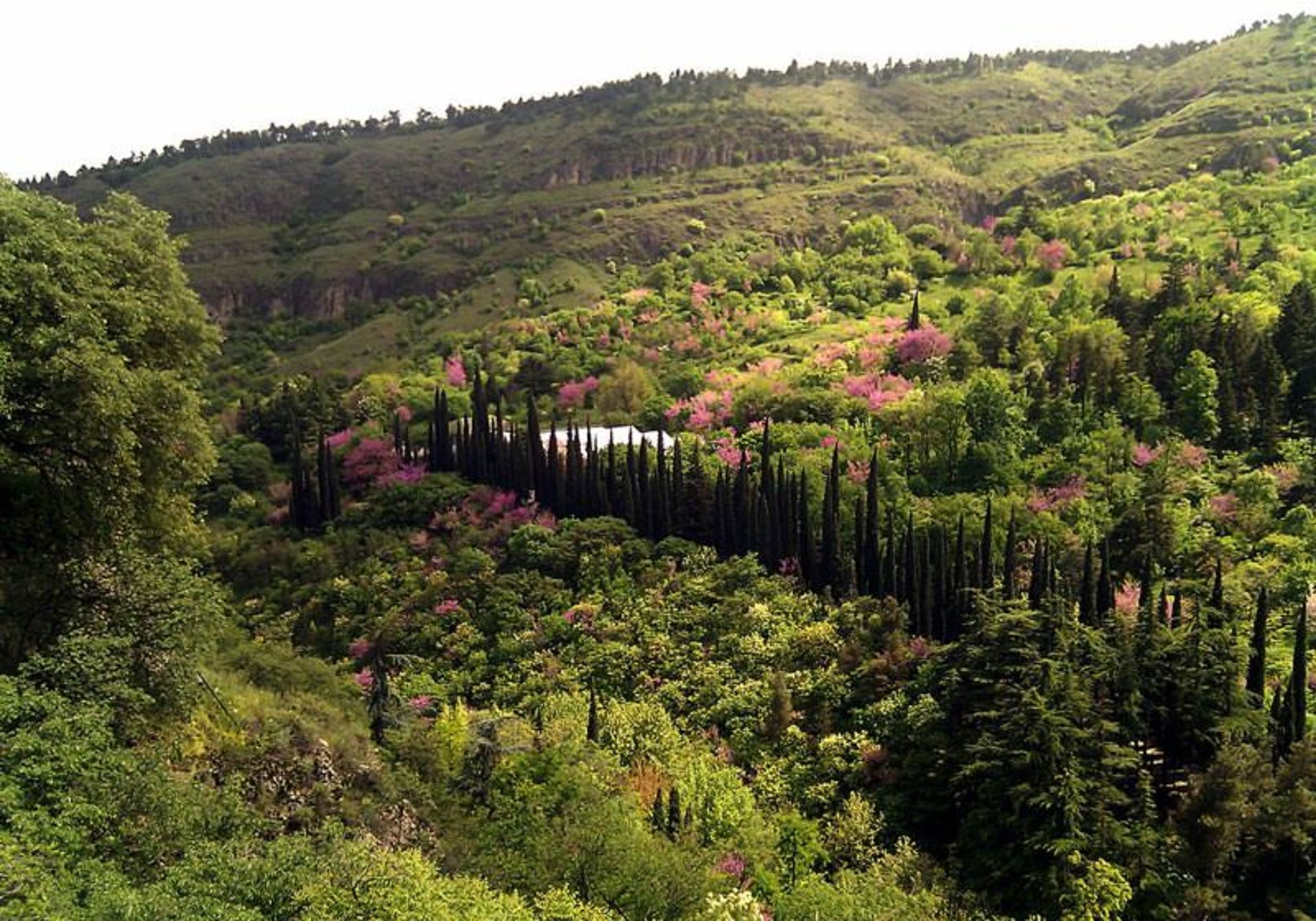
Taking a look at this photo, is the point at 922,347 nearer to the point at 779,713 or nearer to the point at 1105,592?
the point at 1105,592

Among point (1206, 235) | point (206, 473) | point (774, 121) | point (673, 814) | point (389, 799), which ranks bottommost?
point (673, 814)

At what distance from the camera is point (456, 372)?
4437 inches

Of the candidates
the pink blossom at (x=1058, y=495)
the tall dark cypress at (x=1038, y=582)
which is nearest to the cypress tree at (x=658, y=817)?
the tall dark cypress at (x=1038, y=582)

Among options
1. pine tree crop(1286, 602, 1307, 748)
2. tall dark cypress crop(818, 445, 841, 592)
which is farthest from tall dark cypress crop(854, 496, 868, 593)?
pine tree crop(1286, 602, 1307, 748)

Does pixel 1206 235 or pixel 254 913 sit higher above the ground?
pixel 1206 235

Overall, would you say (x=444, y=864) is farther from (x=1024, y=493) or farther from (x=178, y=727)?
(x=1024, y=493)

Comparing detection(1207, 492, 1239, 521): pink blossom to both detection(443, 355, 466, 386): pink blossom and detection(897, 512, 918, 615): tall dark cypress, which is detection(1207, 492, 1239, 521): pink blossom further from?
detection(443, 355, 466, 386): pink blossom

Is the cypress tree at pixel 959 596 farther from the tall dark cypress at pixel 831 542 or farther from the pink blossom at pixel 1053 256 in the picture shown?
the pink blossom at pixel 1053 256

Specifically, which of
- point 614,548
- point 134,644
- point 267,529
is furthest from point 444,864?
point 267,529

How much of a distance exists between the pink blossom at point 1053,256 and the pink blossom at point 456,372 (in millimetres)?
67582

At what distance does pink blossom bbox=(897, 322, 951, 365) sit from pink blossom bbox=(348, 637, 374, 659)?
52001 millimetres

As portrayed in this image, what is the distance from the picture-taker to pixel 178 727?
84.3ft

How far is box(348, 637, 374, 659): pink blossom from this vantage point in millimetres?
61281

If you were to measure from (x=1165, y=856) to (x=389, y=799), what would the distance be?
1028 inches
